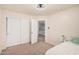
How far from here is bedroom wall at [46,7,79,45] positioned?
165 centimetres

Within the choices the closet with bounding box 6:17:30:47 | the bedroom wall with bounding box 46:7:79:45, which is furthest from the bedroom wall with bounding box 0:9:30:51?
the bedroom wall with bounding box 46:7:79:45

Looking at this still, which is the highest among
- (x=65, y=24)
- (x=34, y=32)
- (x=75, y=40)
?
(x=65, y=24)

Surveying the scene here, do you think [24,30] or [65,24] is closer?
[65,24]

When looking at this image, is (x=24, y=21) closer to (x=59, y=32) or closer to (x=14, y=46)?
(x=14, y=46)

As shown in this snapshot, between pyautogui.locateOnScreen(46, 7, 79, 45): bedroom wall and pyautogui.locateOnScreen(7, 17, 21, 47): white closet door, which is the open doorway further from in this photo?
pyautogui.locateOnScreen(7, 17, 21, 47): white closet door

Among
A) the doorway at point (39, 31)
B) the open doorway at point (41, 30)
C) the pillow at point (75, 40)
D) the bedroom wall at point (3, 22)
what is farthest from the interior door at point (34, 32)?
the pillow at point (75, 40)

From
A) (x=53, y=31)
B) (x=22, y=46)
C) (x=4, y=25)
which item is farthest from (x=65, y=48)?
(x=4, y=25)

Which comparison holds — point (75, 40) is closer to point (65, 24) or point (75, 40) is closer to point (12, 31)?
point (65, 24)

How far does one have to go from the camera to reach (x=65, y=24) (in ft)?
5.45

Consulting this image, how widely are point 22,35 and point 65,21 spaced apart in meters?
0.84

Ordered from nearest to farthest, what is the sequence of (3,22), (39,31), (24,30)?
1. (3,22)
2. (39,31)
3. (24,30)

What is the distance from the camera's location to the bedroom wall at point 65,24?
64.8 inches

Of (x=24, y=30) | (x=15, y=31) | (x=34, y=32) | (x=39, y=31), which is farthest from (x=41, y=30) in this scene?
(x=15, y=31)

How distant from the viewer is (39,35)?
1.82m
